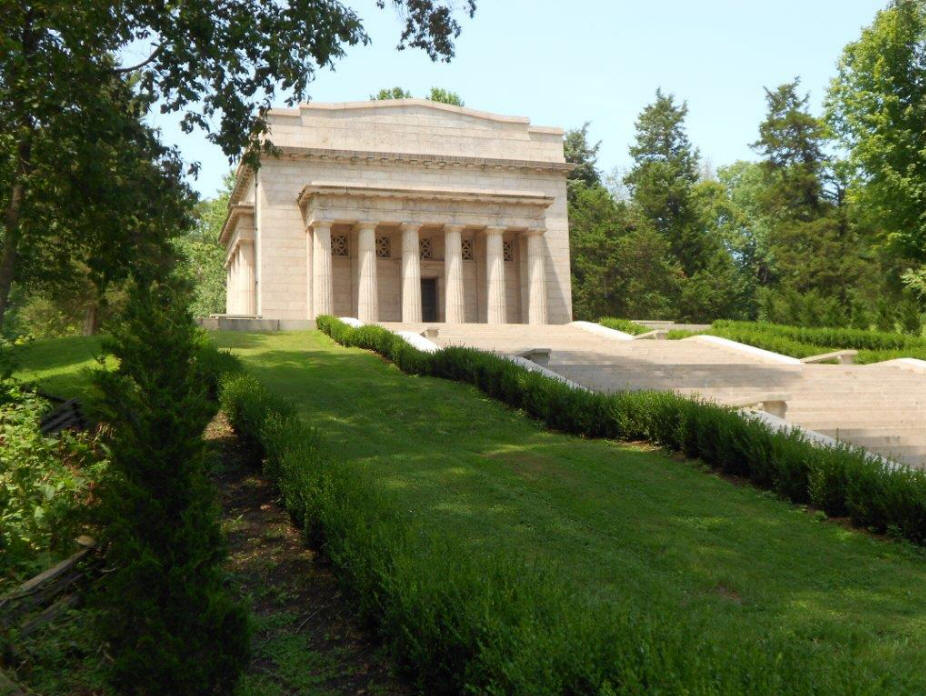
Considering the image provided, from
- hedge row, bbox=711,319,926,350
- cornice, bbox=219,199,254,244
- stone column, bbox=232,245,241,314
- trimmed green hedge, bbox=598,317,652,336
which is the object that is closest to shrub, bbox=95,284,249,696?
hedge row, bbox=711,319,926,350

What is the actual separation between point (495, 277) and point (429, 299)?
4.97 m

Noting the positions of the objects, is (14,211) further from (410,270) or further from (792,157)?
(792,157)

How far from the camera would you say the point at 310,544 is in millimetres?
7219

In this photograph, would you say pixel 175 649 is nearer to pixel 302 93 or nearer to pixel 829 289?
pixel 302 93

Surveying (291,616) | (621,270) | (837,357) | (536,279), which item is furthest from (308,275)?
(291,616)

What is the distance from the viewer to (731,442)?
10539mm

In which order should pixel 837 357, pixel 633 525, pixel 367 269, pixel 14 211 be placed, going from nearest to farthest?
pixel 633 525
pixel 14 211
pixel 837 357
pixel 367 269

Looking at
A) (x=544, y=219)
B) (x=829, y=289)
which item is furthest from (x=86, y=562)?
(x=829, y=289)

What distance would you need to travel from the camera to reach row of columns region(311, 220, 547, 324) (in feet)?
114

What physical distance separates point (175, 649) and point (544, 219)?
35.3 metres

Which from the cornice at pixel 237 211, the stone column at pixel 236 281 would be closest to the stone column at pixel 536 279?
the cornice at pixel 237 211

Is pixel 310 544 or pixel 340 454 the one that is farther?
→ pixel 340 454

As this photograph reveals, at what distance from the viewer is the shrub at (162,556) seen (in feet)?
15.1

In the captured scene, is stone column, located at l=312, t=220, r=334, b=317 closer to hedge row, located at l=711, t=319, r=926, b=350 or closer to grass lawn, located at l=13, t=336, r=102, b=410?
grass lawn, located at l=13, t=336, r=102, b=410
